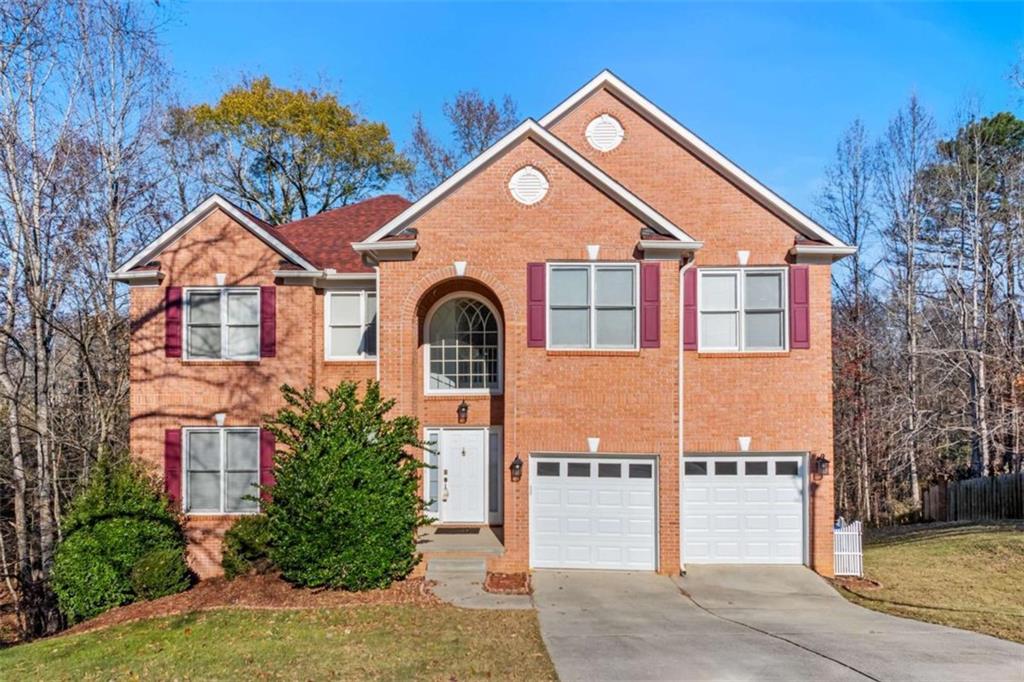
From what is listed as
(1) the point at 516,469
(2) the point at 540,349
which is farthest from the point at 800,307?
(1) the point at 516,469

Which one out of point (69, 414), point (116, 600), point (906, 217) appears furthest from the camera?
point (906, 217)

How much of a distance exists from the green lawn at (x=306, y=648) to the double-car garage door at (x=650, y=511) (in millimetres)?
2850

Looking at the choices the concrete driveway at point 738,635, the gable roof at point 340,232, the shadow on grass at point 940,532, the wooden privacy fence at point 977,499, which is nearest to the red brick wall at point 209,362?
the gable roof at point 340,232

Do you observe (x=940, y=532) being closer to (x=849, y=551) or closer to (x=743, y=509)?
(x=849, y=551)

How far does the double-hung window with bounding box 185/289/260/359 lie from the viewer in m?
15.2

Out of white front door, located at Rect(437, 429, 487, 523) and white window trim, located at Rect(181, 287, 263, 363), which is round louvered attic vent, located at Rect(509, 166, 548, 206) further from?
white window trim, located at Rect(181, 287, 263, 363)

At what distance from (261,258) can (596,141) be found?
7855 millimetres

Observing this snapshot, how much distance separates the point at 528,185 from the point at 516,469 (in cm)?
549

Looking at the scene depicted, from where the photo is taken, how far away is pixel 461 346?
1577 cm

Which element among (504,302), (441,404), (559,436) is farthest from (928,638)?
(441,404)

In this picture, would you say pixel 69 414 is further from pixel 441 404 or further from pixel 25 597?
pixel 441 404

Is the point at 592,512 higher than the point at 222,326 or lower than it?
lower

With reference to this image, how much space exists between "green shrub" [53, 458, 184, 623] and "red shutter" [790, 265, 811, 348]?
42.9 ft

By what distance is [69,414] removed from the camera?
1933 cm
